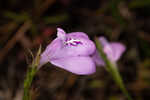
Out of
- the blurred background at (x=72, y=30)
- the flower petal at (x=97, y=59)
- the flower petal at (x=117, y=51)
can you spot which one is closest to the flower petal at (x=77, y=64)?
the flower petal at (x=97, y=59)

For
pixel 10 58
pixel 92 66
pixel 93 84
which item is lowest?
pixel 92 66

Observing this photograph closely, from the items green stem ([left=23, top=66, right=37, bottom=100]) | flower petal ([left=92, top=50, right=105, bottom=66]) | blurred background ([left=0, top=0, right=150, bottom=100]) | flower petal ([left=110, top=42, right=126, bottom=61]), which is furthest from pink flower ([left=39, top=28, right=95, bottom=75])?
blurred background ([left=0, top=0, right=150, bottom=100])

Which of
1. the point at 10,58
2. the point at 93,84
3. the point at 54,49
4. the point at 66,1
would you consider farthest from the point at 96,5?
the point at 54,49

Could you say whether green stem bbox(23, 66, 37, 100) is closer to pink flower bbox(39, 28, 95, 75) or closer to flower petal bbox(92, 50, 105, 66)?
pink flower bbox(39, 28, 95, 75)

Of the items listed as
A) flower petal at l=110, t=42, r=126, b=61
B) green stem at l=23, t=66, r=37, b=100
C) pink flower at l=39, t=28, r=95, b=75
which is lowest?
green stem at l=23, t=66, r=37, b=100

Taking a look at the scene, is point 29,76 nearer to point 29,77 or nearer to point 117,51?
point 29,77

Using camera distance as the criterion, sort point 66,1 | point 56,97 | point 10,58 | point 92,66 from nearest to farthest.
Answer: point 92,66 → point 56,97 → point 10,58 → point 66,1

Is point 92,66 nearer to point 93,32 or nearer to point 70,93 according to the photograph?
point 70,93
